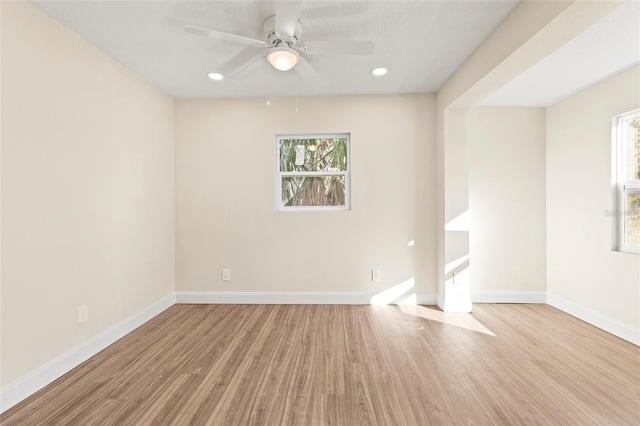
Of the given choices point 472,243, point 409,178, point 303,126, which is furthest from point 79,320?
point 472,243

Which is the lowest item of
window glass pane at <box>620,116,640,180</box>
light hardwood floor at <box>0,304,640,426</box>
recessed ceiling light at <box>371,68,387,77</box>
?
light hardwood floor at <box>0,304,640,426</box>

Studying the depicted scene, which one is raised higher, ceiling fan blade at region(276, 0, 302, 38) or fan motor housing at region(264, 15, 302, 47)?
fan motor housing at region(264, 15, 302, 47)

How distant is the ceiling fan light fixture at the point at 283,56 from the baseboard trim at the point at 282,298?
2.54 meters

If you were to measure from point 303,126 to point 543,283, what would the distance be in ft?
11.4

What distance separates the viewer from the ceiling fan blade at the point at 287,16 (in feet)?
5.49

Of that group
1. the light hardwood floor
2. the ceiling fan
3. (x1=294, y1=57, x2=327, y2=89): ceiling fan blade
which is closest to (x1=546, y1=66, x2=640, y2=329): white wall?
the light hardwood floor

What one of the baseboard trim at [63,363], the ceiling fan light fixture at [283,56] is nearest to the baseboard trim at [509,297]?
the ceiling fan light fixture at [283,56]

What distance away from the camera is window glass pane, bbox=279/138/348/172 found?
375cm

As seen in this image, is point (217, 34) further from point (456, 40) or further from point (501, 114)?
point (501, 114)

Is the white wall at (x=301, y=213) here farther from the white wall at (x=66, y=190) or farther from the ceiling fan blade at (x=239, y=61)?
the ceiling fan blade at (x=239, y=61)

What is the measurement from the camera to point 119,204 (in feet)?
9.12

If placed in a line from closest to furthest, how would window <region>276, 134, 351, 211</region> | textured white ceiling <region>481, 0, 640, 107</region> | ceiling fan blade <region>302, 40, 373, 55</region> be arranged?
ceiling fan blade <region>302, 40, 373, 55</region>, textured white ceiling <region>481, 0, 640, 107</region>, window <region>276, 134, 351, 211</region>

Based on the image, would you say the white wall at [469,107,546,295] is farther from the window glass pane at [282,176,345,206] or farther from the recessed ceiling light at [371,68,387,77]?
the window glass pane at [282,176,345,206]

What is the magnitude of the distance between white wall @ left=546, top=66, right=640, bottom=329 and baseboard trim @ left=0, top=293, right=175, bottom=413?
4.52m
